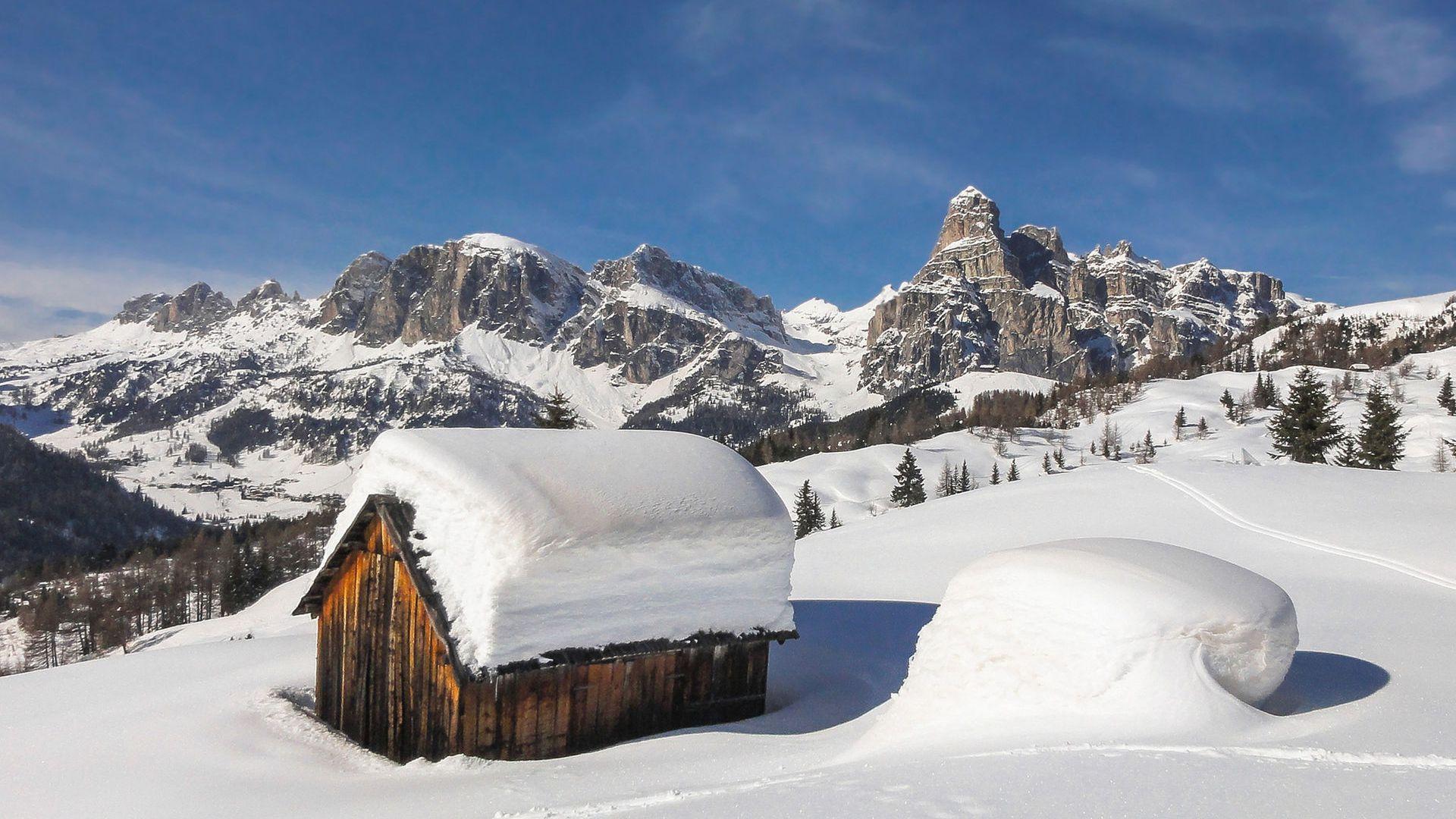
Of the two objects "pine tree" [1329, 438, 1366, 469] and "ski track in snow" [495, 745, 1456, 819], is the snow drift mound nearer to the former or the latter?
"ski track in snow" [495, 745, 1456, 819]

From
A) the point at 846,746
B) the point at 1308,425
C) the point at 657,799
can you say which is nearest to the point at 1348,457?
the point at 1308,425

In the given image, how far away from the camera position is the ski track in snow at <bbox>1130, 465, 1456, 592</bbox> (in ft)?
67.1

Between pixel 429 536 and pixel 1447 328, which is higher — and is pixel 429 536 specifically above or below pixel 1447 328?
below

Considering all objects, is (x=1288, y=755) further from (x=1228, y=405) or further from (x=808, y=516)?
(x=1228, y=405)

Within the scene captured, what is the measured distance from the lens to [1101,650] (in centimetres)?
834

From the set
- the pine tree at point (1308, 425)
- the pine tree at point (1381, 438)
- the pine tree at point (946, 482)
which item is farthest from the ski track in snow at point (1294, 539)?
the pine tree at point (946, 482)

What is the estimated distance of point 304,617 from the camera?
4059cm

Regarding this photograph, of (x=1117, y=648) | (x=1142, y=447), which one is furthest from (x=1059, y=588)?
(x=1142, y=447)

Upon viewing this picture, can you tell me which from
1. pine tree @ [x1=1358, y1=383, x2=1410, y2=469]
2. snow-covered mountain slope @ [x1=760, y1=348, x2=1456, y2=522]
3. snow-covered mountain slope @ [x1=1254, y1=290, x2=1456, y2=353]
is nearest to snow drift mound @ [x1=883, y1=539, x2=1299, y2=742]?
pine tree @ [x1=1358, y1=383, x2=1410, y2=469]

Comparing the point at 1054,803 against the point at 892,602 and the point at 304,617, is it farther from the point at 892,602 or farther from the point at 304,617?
the point at 304,617

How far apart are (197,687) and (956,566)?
815 inches

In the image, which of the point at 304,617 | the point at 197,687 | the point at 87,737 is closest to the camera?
the point at 87,737

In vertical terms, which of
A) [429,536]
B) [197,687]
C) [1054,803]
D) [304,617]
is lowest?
[304,617]

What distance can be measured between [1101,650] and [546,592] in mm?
6935
